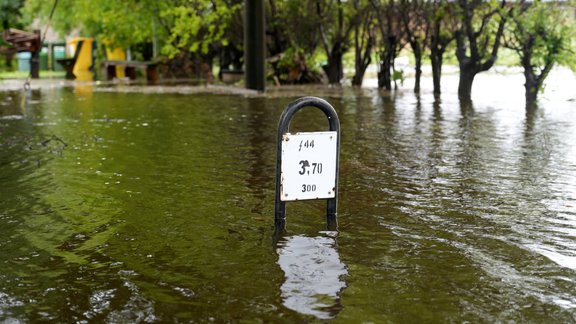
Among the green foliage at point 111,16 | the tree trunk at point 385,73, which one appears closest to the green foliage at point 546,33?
the tree trunk at point 385,73

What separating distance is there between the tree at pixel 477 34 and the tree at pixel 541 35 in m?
0.39

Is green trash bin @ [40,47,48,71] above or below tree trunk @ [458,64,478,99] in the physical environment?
above

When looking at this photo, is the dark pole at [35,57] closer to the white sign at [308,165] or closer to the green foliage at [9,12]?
the green foliage at [9,12]

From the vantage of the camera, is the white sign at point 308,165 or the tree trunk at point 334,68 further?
the tree trunk at point 334,68

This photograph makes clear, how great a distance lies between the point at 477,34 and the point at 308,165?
13.4 m

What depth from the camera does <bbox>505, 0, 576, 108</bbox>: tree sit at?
1703cm

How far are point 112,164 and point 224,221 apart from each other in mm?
3327

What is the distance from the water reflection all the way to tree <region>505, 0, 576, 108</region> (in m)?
12.1

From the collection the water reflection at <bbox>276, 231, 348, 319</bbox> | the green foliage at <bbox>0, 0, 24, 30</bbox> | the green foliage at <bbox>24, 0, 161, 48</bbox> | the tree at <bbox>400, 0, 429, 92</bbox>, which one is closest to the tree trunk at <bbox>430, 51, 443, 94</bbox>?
the tree at <bbox>400, 0, 429, 92</bbox>

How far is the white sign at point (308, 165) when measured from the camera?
233 inches

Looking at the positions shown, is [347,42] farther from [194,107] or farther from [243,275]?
[243,275]

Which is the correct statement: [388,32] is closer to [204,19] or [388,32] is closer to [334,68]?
[334,68]

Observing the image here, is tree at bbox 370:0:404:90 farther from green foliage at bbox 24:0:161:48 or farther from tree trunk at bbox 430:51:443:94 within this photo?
green foliage at bbox 24:0:161:48

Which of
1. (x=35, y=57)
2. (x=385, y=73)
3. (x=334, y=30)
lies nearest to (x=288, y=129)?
(x=385, y=73)
